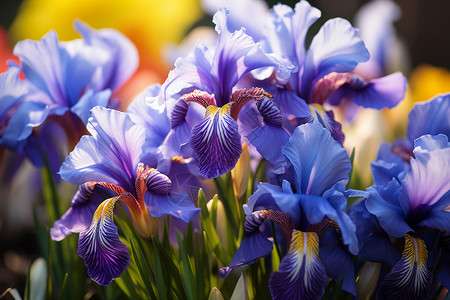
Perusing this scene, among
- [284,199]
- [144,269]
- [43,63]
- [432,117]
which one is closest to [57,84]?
[43,63]

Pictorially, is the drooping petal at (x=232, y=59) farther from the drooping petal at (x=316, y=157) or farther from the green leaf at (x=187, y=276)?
the green leaf at (x=187, y=276)

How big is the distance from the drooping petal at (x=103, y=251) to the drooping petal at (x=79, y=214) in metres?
0.05

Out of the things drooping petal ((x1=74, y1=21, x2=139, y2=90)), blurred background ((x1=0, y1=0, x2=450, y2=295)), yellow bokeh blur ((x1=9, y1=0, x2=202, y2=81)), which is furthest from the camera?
yellow bokeh blur ((x1=9, y1=0, x2=202, y2=81))

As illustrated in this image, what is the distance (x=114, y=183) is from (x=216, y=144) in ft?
0.45

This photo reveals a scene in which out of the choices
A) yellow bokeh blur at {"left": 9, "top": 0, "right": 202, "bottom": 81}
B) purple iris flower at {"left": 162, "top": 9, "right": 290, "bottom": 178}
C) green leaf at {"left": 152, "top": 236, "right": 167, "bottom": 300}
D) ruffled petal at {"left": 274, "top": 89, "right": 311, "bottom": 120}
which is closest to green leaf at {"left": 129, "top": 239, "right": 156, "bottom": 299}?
green leaf at {"left": 152, "top": 236, "right": 167, "bottom": 300}

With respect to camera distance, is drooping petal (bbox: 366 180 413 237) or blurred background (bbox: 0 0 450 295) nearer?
drooping petal (bbox: 366 180 413 237)

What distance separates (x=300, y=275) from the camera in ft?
1.62

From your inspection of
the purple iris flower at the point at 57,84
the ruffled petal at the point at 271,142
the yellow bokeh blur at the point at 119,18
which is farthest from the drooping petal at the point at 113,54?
the yellow bokeh blur at the point at 119,18

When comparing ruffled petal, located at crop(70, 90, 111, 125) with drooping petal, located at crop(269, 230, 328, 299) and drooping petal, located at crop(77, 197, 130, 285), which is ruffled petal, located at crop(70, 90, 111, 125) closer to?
drooping petal, located at crop(77, 197, 130, 285)

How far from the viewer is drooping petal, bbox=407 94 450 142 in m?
0.64

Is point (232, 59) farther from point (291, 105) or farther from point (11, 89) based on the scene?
point (11, 89)

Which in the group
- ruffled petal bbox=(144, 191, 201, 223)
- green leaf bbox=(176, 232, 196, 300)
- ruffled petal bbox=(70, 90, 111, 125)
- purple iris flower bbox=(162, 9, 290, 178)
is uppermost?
purple iris flower bbox=(162, 9, 290, 178)

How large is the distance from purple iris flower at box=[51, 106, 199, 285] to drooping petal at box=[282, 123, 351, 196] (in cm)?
12

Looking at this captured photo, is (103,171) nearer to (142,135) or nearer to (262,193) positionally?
(142,135)
